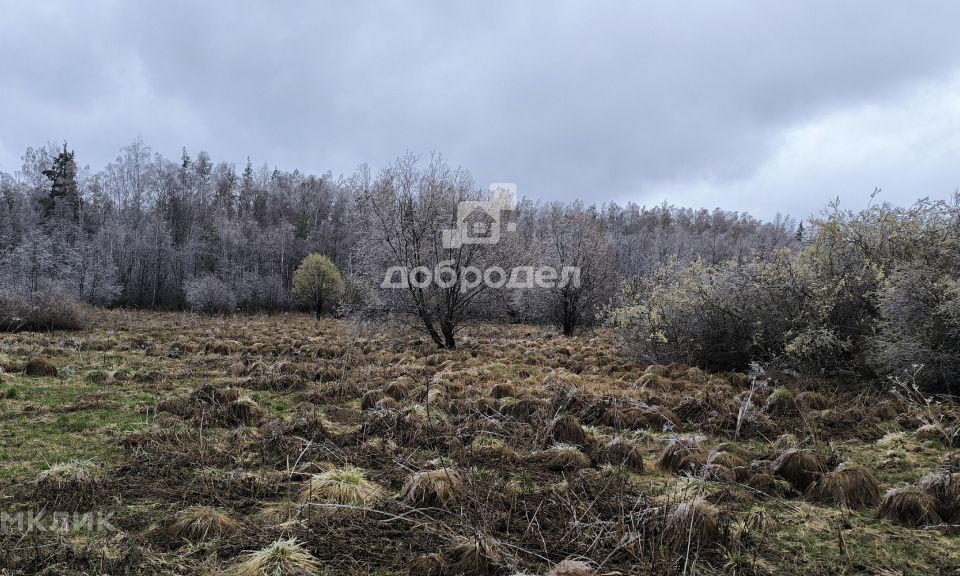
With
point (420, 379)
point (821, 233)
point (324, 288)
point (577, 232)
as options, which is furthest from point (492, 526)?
point (324, 288)

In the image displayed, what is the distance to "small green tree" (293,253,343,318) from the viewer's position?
3488cm

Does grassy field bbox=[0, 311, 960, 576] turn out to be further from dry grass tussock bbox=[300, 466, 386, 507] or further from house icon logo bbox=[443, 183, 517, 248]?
house icon logo bbox=[443, 183, 517, 248]

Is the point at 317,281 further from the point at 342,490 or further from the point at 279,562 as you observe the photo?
the point at 279,562

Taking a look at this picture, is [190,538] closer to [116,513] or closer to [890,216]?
[116,513]

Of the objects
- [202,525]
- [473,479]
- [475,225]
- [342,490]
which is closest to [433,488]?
[473,479]

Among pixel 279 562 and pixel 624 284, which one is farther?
pixel 624 284

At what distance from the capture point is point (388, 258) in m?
15.4

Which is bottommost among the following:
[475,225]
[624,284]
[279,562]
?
[279,562]

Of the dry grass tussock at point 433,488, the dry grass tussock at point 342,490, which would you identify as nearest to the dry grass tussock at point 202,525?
the dry grass tussock at point 342,490

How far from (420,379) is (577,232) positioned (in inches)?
646

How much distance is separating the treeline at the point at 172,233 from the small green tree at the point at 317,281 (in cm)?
205

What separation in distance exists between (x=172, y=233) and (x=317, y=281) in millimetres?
25871

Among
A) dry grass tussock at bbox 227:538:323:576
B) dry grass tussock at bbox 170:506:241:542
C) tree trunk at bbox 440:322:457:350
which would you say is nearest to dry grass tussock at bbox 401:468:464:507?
dry grass tussock at bbox 227:538:323:576

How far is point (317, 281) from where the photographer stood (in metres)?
34.8
